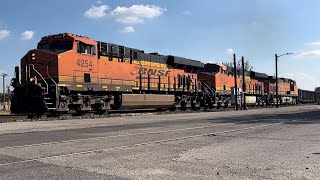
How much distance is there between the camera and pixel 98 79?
2227cm

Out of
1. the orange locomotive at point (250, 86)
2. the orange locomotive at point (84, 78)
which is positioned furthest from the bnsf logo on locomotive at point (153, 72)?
the orange locomotive at point (250, 86)

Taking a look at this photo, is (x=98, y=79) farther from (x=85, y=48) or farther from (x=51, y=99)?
(x=51, y=99)

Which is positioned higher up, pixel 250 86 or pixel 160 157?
pixel 250 86

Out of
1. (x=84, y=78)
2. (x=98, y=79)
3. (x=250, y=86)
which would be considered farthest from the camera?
(x=250, y=86)

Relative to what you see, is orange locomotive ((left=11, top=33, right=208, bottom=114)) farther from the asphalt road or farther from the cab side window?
the asphalt road

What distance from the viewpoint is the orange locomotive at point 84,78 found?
19.7 m

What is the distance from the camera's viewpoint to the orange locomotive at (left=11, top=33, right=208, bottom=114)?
19672mm

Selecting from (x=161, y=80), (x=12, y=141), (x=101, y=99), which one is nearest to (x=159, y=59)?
(x=161, y=80)

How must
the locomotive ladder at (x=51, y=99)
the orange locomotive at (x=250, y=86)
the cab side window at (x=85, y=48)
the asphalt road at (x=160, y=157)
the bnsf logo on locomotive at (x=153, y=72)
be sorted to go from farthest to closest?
the orange locomotive at (x=250, y=86), the bnsf logo on locomotive at (x=153, y=72), the cab side window at (x=85, y=48), the locomotive ladder at (x=51, y=99), the asphalt road at (x=160, y=157)

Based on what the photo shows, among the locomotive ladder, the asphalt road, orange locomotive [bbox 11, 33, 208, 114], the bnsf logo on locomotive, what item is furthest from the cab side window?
the asphalt road

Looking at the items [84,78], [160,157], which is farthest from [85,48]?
[160,157]

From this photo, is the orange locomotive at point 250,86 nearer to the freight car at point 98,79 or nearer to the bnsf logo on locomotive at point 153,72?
the freight car at point 98,79

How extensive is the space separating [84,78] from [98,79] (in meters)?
1.17

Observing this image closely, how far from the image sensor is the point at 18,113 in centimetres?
2094
